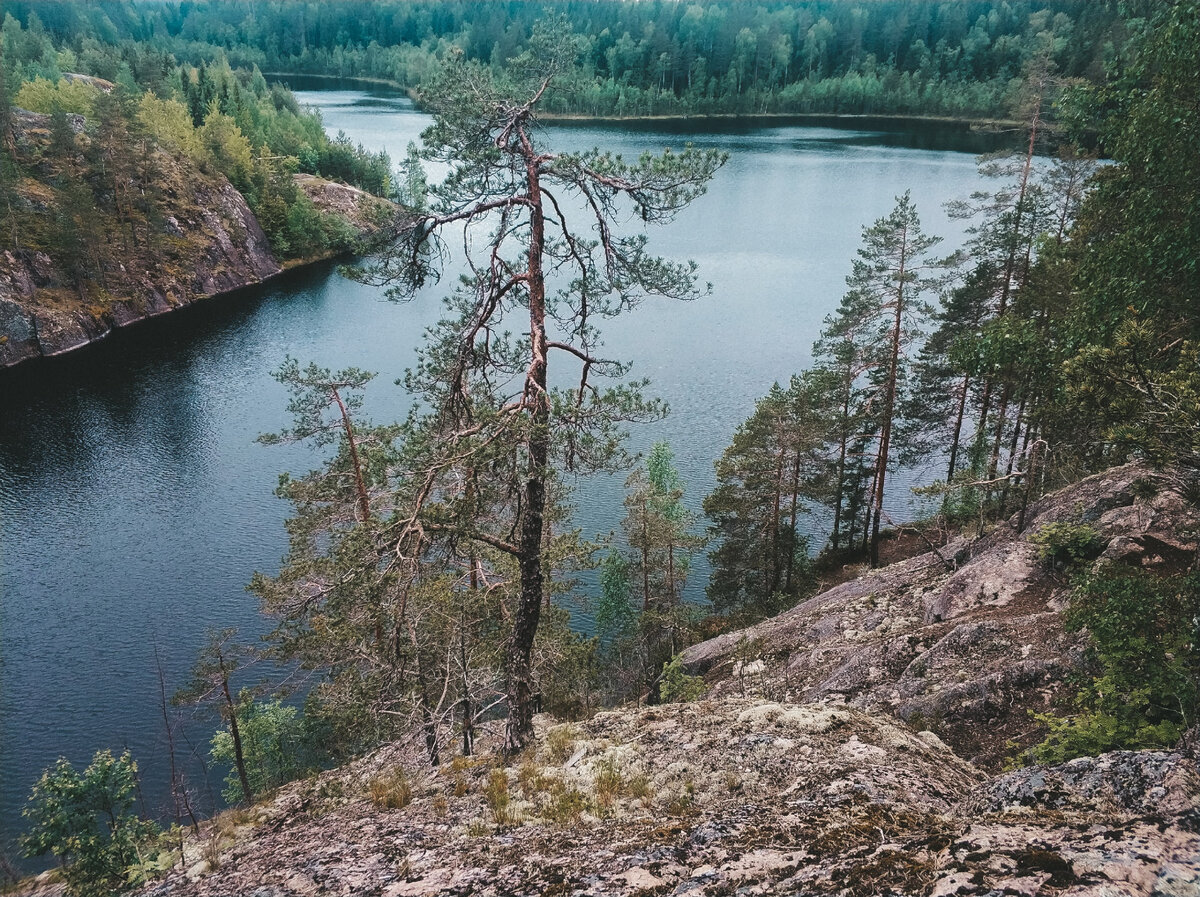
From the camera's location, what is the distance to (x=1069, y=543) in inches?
462

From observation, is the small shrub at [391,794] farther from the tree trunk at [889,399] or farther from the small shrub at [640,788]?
the tree trunk at [889,399]

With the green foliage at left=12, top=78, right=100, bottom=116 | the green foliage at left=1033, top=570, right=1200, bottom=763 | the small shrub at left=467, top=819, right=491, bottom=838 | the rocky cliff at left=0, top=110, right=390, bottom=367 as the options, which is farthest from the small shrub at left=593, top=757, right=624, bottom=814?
the green foliage at left=12, top=78, right=100, bottom=116

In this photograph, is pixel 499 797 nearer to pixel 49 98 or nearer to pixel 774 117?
pixel 49 98

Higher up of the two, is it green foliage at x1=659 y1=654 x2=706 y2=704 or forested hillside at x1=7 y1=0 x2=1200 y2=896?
forested hillside at x1=7 y1=0 x2=1200 y2=896

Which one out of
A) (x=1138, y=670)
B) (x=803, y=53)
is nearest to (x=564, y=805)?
(x=1138, y=670)

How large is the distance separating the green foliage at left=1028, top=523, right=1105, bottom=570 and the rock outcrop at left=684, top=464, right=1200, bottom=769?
0.66ft

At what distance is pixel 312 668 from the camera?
16406 mm

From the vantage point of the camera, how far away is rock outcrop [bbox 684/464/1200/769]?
8.86m

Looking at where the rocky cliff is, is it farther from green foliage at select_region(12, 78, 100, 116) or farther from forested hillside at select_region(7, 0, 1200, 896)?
forested hillside at select_region(7, 0, 1200, 896)

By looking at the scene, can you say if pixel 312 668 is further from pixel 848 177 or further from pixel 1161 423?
pixel 848 177

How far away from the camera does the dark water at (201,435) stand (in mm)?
26516

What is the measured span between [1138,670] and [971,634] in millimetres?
4657

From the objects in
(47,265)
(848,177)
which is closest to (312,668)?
(47,265)

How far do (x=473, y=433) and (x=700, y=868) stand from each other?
16.6 feet
